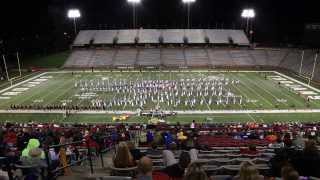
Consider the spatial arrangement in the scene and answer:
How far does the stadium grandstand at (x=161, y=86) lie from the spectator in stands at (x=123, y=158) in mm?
17

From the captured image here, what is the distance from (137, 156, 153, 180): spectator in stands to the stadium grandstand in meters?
0.02

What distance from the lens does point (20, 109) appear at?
3372 cm

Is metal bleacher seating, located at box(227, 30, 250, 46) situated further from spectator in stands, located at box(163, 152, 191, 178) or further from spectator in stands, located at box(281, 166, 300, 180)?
spectator in stands, located at box(281, 166, 300, 180)

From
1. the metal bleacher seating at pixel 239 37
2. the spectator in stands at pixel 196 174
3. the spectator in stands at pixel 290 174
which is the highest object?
the metal bleacher seating at pixel 239 37

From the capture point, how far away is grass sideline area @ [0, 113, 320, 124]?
29.9 meters

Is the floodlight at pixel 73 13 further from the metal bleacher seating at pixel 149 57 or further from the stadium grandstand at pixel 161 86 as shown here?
the metal bleacher seating at pixel 149 57

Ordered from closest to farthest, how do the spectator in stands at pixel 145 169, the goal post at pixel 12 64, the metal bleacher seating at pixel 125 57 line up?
the spectator in stands at pixel 145 169, the goal post at pixel 12 64, the metal bleacher seating at pixel 125 57

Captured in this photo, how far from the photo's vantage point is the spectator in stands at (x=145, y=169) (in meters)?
5.54

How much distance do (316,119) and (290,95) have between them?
811 cm

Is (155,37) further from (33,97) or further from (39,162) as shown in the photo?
(39,162)

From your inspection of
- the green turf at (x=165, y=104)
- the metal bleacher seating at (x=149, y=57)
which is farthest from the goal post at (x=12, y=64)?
the metal bleacher seating at (x=149, y=57)

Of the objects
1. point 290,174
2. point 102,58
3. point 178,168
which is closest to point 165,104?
point 178,168

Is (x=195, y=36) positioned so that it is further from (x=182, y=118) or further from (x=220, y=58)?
(x=182, y=118)

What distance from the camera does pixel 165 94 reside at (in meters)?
37.4
